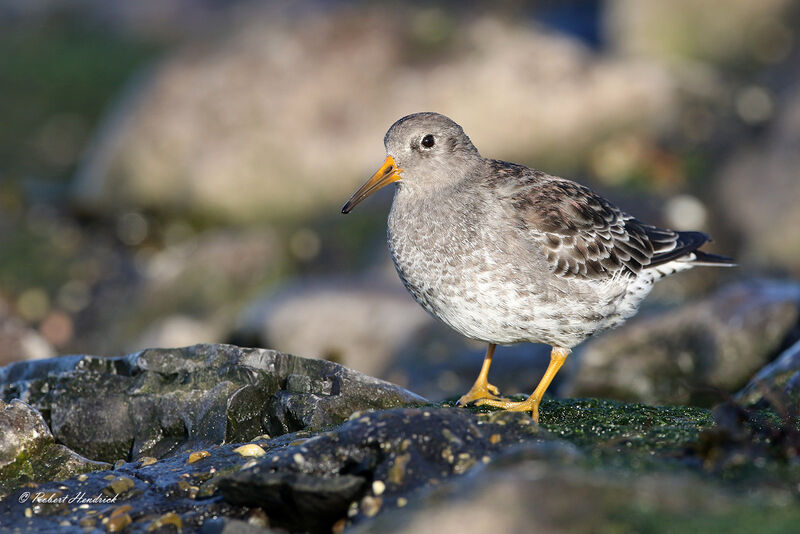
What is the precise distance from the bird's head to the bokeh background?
5.14 m

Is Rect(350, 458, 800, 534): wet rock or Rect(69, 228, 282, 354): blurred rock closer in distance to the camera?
Rect(350, 458, 800, 534): wet rock

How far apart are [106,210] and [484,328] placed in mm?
12112

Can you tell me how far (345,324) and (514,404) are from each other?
18.8 ft

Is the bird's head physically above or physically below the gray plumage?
above

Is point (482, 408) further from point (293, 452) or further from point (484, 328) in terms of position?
point (293, 452)

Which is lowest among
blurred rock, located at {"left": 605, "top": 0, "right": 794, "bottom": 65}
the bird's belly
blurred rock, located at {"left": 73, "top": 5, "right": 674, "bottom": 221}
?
the bird's belly

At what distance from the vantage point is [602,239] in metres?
8.24

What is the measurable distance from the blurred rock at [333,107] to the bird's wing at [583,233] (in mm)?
8189

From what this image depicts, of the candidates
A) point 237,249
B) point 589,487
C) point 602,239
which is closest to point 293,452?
point 589,487

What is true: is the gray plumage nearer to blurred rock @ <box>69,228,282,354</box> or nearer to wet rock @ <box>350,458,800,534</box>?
wet rock @ <box>350,458,800,534</box>

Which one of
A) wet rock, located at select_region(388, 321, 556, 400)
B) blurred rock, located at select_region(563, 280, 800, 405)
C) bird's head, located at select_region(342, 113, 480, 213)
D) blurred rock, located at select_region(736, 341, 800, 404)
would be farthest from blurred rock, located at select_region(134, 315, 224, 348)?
blurred rock, located at select_region(736, 341, 800, 404)

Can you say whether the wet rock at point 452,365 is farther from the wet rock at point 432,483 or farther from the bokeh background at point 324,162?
the wet rock at point 432,483

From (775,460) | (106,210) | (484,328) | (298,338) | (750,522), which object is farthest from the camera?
(106,210)

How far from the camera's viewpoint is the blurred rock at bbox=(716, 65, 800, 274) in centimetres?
1425
